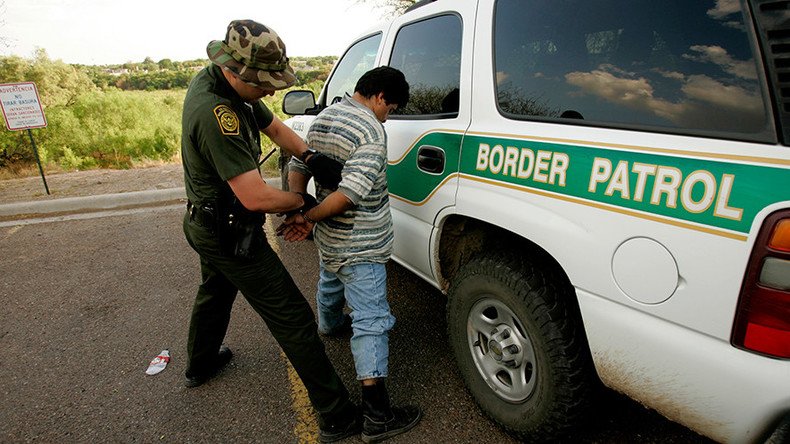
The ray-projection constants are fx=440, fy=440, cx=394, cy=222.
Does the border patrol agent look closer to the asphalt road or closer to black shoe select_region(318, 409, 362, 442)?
black shoe select_region(318, 409, 362, 442)

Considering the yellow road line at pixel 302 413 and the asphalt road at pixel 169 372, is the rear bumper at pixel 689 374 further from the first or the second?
the yellow road line at pixel 302 413

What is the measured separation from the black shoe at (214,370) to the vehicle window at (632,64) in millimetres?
2189

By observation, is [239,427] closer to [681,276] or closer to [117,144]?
[681,276]

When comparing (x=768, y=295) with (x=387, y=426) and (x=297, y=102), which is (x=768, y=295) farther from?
(x=297, y=102)

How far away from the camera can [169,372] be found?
107 inches

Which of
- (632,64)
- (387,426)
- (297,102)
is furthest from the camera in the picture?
(297,102)

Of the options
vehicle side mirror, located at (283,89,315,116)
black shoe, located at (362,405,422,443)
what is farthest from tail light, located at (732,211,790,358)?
vehicle side mirror, located at (283,89,315,116)

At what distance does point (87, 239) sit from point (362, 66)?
4.13 m

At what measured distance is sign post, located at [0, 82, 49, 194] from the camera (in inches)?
254

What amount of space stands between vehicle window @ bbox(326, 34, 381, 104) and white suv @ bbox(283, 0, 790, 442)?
3.34 ft

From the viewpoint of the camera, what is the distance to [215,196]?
6.40 feet

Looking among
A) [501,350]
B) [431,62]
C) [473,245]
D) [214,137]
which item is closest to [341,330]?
[473,245]

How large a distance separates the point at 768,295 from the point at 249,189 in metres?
1.71

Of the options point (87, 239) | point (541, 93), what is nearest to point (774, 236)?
point (541, 93)
